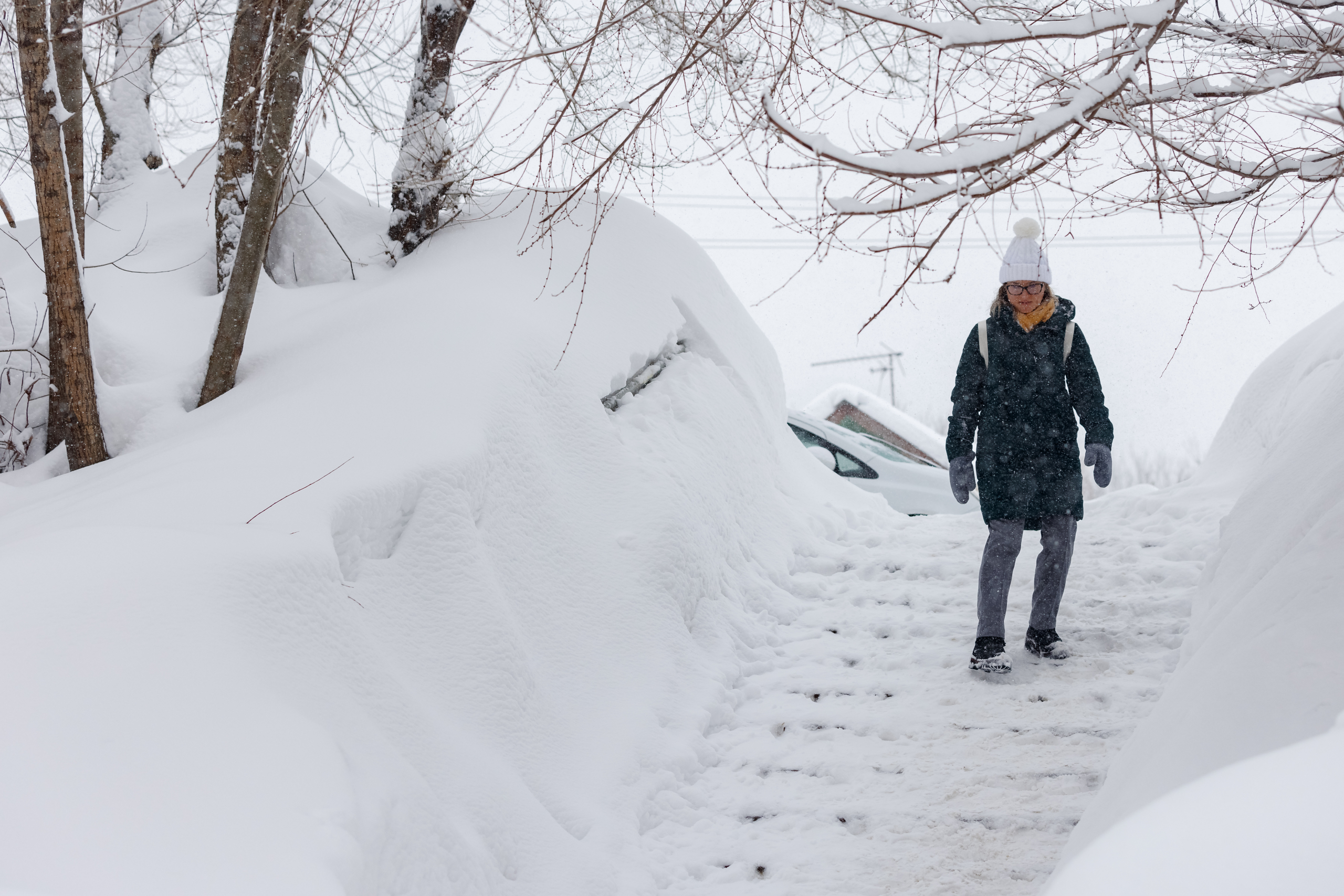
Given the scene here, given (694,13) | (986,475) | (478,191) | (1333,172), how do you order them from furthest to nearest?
(478,191)
(986,475)
(694,13)
(1333,172)

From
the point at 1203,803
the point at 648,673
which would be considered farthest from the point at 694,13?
the point at 1203,803

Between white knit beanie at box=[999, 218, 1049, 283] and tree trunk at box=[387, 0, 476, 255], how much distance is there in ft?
11.1

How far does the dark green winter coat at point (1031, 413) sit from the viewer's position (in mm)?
3836

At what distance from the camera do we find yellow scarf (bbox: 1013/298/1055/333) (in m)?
3.87

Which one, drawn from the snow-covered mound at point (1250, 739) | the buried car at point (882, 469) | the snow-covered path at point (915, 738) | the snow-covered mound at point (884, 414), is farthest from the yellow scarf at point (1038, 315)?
the snow-covered mound at point (884, 414)

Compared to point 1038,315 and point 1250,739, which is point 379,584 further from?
point 1038,315

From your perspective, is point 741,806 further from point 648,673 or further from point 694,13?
point 694,13

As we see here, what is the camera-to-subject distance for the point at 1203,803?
Answer: 4.62 ft

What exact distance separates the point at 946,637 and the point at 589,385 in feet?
7.04

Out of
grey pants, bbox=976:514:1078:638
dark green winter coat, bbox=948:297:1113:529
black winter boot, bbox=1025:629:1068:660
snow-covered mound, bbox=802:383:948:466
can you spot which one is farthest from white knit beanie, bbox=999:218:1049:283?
snow-covered mound, bbox=802:383:948:466

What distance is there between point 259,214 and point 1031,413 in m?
3.83

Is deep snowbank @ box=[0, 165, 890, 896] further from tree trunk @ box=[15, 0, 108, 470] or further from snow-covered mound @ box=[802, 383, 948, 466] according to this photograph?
snow-covered mound @ box=[802, 383, 948, 466]

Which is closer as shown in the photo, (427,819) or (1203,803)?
(1203,803)

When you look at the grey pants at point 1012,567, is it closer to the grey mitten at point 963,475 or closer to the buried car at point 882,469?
the grey mitten at point 963,475
